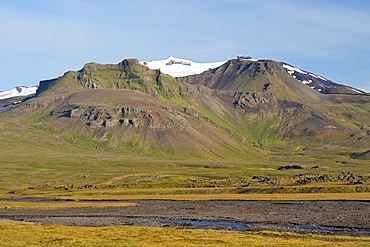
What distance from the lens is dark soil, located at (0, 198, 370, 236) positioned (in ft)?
292

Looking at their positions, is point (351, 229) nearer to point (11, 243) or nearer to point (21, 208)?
point (11, 243)

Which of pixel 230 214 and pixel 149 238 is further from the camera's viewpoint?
pixel 230 214

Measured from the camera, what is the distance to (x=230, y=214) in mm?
106000

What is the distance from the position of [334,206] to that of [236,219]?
28810 mm

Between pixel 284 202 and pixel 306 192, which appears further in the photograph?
pixel 306 192

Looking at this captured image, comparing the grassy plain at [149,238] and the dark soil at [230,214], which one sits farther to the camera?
the dark soil at [230,214]

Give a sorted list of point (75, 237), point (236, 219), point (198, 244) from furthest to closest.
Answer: point (236, 219) → point (75, 237) → point (198, 244)

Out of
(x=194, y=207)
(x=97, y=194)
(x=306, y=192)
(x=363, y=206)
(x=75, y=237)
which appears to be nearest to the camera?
(x=75, y=237)

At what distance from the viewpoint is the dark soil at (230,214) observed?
89000 mm

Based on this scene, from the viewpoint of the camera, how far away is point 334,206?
113 meters

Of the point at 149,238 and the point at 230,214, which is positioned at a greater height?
the point at 149,238

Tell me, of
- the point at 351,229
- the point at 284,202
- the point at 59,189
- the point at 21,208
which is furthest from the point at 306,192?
the point at 59,189

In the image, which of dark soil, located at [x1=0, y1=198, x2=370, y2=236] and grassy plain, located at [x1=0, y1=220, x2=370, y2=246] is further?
dark soil, located at [x1=0, y1=198, x2=370, y2=236]

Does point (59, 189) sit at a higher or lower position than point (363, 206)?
lower
